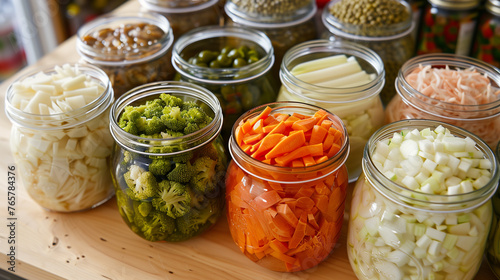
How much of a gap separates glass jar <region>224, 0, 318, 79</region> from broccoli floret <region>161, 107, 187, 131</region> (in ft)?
1.93

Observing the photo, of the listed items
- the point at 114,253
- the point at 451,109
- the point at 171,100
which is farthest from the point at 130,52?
the point at 451,109

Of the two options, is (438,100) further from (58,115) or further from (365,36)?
(58,115)

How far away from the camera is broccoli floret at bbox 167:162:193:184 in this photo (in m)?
1.18

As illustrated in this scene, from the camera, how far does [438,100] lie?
1306mm

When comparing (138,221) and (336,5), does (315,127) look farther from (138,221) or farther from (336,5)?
(336,5)

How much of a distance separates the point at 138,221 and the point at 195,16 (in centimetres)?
89

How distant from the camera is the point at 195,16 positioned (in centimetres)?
181

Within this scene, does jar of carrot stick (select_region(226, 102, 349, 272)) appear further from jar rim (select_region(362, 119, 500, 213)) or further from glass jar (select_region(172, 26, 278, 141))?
glass jar (select_region(172, 26, 278, 141))

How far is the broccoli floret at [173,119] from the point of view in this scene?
47.6 inches

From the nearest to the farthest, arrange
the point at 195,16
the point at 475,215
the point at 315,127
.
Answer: the point at 475,215 < the point at 315,127 < the point at 195,16

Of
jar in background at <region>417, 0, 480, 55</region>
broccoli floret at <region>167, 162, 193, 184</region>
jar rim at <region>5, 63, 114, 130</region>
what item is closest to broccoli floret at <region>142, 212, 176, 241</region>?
broccoli floret at <region>167, 162, 193, 184</region>

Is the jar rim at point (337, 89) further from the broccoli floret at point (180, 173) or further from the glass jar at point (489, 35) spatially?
the glass jar at point (489, 35)

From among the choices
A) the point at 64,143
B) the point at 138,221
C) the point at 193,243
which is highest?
the point at 64,143


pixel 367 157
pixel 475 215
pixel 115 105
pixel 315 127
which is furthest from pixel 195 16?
pixel 475 215
